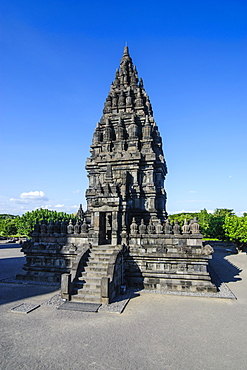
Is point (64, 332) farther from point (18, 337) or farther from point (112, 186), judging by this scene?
point (112, 186)

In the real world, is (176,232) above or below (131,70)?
below

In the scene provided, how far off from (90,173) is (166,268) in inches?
493

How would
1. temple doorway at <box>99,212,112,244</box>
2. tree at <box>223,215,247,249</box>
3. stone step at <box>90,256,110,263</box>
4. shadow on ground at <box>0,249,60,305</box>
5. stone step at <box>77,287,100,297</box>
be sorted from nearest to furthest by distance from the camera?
stone step at <box>77,287,100,297</box> < shadow on ground at <box>0,249,60,305</box> < stone step at <box>90,256,110,263</box> < temple doorway at <box>99,212,112,244</box> < tree at <box>223,215,247,249</box>

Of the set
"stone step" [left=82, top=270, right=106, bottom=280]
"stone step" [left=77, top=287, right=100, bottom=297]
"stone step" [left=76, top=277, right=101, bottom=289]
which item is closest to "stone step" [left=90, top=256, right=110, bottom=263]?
"stone step" [left=82, top=270, right=106, bottom=280]

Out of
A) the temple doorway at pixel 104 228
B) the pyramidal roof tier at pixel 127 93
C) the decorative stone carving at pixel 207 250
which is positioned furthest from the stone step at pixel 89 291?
the pyramidal roof tier at pixel 127 93

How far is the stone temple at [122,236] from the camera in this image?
1415 centimetres

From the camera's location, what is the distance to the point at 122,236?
54.0 ft

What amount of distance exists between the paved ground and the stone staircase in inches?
59.3

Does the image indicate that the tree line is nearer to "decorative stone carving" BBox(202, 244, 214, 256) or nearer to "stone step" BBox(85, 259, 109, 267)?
"stone step" BBox(85, 259, 109, 267)

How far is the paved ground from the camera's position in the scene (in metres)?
6.94

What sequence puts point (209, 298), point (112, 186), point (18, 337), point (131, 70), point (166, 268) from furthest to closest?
point (131, 70) < point (112, 186) < point (166, 268) < point (209, 298) < point (18, 337)

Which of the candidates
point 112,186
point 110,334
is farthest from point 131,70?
point 110,334

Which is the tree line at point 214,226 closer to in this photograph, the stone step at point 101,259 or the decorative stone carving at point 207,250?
the stone step at point 101,259

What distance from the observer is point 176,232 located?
15.6m
